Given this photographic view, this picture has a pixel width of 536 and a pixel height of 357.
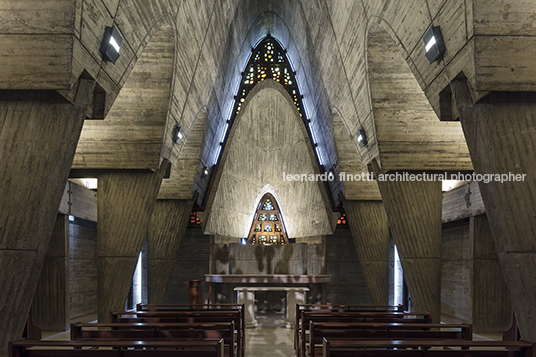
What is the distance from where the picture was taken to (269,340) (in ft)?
30.0

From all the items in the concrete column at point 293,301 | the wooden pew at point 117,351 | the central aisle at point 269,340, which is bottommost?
the central aisle at point 269,340

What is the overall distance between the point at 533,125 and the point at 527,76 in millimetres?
524

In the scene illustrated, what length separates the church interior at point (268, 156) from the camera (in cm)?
478

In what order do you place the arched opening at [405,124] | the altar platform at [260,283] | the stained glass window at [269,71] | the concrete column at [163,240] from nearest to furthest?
the arched opening at [405,124], the altar platform at [260,283], the concrete column at [163,240], the stained glass window at [269,71]

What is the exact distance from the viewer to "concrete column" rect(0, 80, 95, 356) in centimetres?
464

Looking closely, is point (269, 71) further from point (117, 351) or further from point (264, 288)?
point (117, 351)

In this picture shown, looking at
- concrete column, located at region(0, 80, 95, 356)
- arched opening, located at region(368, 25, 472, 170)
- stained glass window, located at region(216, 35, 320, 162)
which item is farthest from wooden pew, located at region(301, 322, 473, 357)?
stained glass window, located at region(216, 35, 320, 162)

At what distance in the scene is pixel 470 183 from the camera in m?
10.7

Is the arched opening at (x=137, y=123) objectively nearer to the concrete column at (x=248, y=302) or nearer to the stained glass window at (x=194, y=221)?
the concrete column at (x=248, y=302)

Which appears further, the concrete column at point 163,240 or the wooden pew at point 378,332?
the concrete column at point 163,240

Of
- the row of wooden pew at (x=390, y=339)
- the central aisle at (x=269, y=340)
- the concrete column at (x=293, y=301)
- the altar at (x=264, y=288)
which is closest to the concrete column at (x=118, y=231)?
the central aisle at (x=269, y=340)

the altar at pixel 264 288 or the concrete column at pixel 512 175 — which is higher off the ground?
the concrete column at pixel 512 175

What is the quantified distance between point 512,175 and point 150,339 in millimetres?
4023

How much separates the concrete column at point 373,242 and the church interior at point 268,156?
0.06m
